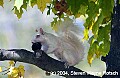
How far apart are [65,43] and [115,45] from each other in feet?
0.93

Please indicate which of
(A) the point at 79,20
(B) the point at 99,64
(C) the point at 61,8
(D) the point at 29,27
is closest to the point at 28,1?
(C) the point at 61,8

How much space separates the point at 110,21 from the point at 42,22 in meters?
0.52

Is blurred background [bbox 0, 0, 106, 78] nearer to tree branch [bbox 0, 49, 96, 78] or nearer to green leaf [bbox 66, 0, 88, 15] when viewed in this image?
tree branch [bbox 0, 49, 96, 78]

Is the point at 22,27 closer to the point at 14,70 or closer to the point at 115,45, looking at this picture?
the point at 14,70

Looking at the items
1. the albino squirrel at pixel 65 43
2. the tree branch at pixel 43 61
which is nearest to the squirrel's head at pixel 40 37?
the albino squirrel at pixel 65 43

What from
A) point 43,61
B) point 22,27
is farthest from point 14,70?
point 22,27

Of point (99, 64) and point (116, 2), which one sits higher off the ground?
point (116, 2)

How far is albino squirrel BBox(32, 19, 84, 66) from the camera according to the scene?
1.06 meters

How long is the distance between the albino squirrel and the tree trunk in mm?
230

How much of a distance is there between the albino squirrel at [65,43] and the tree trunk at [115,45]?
9.1 inches

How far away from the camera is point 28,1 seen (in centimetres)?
85

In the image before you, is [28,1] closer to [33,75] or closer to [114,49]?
[114,49]

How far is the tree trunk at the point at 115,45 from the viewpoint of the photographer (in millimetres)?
782

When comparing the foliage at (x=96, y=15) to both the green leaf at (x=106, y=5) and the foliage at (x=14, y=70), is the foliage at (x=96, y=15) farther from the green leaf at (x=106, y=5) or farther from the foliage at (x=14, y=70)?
the foliage at (x=14, y=70)
